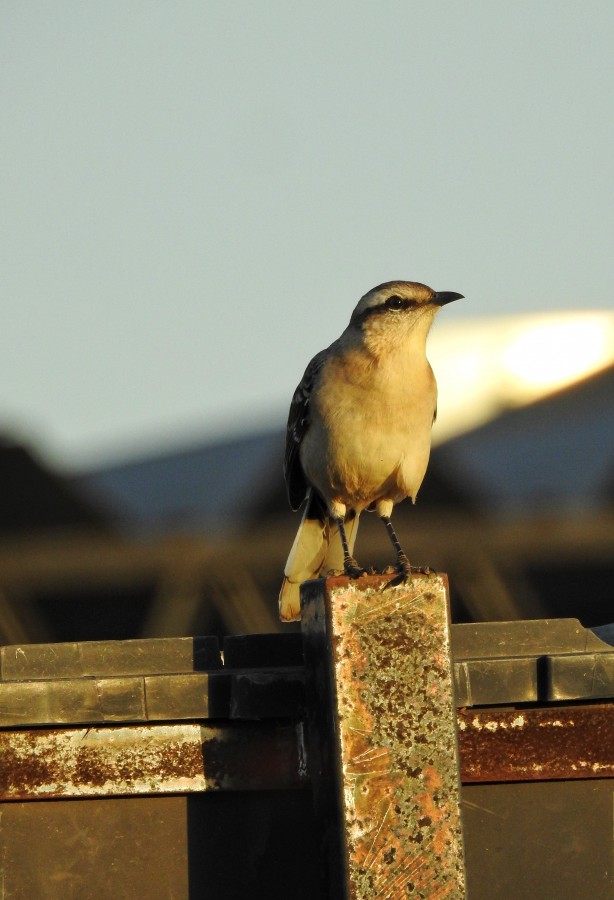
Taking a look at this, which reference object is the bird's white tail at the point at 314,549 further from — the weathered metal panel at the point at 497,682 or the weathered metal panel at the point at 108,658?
the weathered metal panel at the point at 497,682

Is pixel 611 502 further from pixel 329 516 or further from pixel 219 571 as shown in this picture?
pixel 329 516

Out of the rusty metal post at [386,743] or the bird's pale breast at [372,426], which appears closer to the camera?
the rusty metal post at [386,743]

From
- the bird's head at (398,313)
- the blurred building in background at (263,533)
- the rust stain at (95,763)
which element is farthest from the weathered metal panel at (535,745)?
the blurred building in background at (263,533)

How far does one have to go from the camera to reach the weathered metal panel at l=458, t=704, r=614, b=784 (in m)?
4.16

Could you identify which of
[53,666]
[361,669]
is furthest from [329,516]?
[361,669]

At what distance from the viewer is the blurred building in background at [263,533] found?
13.5m

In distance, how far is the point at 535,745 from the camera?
4.17 m

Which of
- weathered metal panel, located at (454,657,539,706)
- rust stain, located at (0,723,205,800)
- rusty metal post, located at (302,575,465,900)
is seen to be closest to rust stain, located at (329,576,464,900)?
rusty metal post, located at (302,575,465,900)

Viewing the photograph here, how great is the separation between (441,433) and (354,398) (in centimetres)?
→ 964

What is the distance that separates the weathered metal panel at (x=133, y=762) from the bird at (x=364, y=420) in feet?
6.25

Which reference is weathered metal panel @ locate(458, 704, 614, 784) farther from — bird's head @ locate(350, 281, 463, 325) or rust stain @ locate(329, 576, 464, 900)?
bird's head @ locate(350, 281, 463, 325)

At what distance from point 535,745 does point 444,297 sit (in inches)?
112

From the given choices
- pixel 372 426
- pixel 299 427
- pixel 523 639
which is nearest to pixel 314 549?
pixel 299 427

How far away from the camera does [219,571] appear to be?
13562 mm
